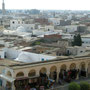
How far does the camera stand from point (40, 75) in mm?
16984

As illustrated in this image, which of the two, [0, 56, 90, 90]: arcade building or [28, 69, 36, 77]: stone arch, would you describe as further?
[28, 69, 36, 77]: stone arch

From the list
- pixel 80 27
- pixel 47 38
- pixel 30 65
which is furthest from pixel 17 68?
pixel 80 27

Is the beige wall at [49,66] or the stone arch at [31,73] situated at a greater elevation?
the beige wall at [49,66]

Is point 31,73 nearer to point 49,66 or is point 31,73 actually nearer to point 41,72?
point 41,72

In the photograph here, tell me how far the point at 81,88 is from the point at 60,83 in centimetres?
239

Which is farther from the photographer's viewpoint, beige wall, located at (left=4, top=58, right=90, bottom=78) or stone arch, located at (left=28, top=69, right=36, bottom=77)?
stone arch, located at (left=28, top=69, right=36, bottom=77)

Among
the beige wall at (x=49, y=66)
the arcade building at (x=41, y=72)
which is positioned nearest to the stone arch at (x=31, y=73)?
the arcade building at (x=41, y=72)

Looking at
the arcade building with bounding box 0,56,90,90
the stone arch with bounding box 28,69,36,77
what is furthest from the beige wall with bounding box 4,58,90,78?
the stone arch with bounding box 28,69,36,77

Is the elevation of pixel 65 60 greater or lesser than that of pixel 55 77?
greater

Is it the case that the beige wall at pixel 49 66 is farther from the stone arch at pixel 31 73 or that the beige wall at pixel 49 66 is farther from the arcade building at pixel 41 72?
the stone arch at pixel 31 73

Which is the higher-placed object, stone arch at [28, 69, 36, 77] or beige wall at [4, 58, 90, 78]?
beige wall at [4, 58, 90, 78]

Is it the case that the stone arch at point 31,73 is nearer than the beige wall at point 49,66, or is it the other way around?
the beige wall at point 49,66

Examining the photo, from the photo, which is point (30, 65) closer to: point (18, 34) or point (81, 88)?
point (81, 88)

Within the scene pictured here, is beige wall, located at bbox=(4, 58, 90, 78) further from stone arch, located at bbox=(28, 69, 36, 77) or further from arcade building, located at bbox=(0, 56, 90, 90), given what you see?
stone arch, located at bbox=(28, 69, 36, 77)
